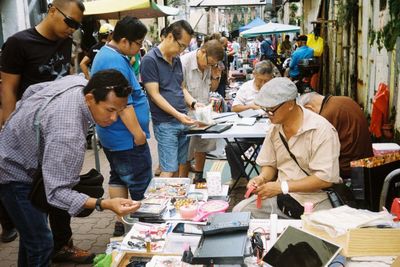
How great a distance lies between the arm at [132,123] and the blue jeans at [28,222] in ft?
3.16

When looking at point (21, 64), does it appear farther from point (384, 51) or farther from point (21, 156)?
point (384, 51)

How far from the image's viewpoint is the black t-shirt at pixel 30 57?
3357 mm

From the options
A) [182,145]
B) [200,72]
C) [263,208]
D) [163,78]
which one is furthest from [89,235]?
[200,72]

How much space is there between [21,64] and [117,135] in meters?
0.90

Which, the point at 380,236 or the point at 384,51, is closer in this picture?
the point at 380,236

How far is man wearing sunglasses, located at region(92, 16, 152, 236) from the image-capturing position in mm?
3484

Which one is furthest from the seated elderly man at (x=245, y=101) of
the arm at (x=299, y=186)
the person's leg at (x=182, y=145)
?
the arm at (x=299, y=186)

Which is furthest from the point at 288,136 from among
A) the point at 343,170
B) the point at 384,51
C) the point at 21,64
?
the point at 384,51

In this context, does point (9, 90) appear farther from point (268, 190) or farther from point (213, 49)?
point (213, 49)

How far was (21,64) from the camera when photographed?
3.41 metres

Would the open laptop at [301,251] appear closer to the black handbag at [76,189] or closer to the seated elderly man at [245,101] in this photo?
the black handbag at [76,189]

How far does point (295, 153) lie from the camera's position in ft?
10.5

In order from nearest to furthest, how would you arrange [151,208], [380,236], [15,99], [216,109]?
[380,236]
[151,208]
[15,99]
[216,109]

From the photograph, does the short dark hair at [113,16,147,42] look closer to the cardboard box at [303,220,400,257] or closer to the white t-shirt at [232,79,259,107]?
the cardboard box at [303,220,400,257]
